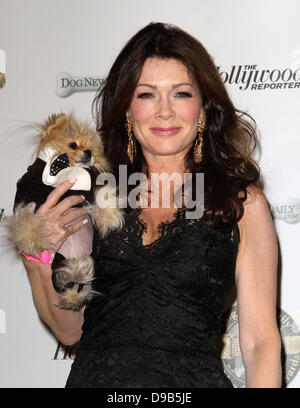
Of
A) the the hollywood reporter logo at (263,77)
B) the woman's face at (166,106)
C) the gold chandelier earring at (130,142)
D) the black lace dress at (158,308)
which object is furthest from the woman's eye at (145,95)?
the the hollywood reporter logo at (263,77)

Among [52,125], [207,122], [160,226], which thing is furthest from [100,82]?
[160,226]

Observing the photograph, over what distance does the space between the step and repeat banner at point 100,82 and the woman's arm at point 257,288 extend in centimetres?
62

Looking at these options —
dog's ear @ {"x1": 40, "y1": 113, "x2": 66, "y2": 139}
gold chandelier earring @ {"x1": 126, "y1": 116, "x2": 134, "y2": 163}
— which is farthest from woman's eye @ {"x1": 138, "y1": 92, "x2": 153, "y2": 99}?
dog's ear @ {"x1": 40, "y1": 113, "x2": 66, "y2": 139}

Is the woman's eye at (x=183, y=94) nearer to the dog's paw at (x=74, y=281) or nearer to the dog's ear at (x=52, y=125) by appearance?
the dog's ear at (x=52, y=125)

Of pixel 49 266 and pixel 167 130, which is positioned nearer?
pixel 49 266

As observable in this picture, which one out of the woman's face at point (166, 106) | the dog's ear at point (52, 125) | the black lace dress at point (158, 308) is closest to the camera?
the black lace dress at point (158, 308)

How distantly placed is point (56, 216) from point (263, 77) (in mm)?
1114

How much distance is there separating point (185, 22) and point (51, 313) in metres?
1.26

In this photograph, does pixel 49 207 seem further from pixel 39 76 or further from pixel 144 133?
pixel 39 76

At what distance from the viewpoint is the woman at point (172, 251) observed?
6.06 ft

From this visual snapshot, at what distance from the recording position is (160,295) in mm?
1889

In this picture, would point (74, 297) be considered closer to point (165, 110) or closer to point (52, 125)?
point (52, 125)

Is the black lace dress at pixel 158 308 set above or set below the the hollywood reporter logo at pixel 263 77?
below

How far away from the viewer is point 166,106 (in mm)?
2020
